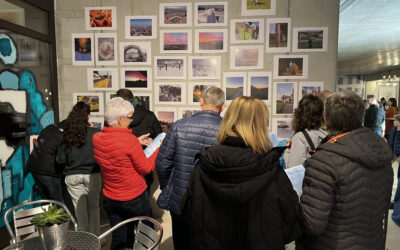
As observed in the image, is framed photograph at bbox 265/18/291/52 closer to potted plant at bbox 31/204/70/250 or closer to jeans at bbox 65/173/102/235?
jeans at bbox 65/173/102/235

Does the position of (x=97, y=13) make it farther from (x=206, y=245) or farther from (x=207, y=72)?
(x=206, y=245)

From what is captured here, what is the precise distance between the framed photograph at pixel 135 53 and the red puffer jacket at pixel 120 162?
6.04ft

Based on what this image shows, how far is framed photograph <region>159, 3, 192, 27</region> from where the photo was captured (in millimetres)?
3371

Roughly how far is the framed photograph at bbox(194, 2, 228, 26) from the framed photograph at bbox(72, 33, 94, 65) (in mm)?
1499

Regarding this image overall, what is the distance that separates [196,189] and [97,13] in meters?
3.19

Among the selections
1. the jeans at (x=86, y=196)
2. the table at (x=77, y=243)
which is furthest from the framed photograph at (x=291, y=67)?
the table at (x=77, y=243)

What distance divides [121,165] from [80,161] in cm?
72

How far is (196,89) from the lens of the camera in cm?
348

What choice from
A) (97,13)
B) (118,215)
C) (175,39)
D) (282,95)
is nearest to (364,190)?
(118,215)

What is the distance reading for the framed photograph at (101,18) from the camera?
3457mm

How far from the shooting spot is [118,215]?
2.02 m

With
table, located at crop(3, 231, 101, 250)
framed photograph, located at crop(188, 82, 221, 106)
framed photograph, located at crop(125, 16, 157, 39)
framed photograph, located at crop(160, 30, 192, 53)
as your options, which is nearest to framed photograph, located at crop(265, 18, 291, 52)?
framed photograph, located at crop(188, 82, 221, 106)

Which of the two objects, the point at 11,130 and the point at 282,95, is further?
the point at 282,95

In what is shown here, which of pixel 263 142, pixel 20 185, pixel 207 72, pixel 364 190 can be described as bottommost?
pixel 20 185
